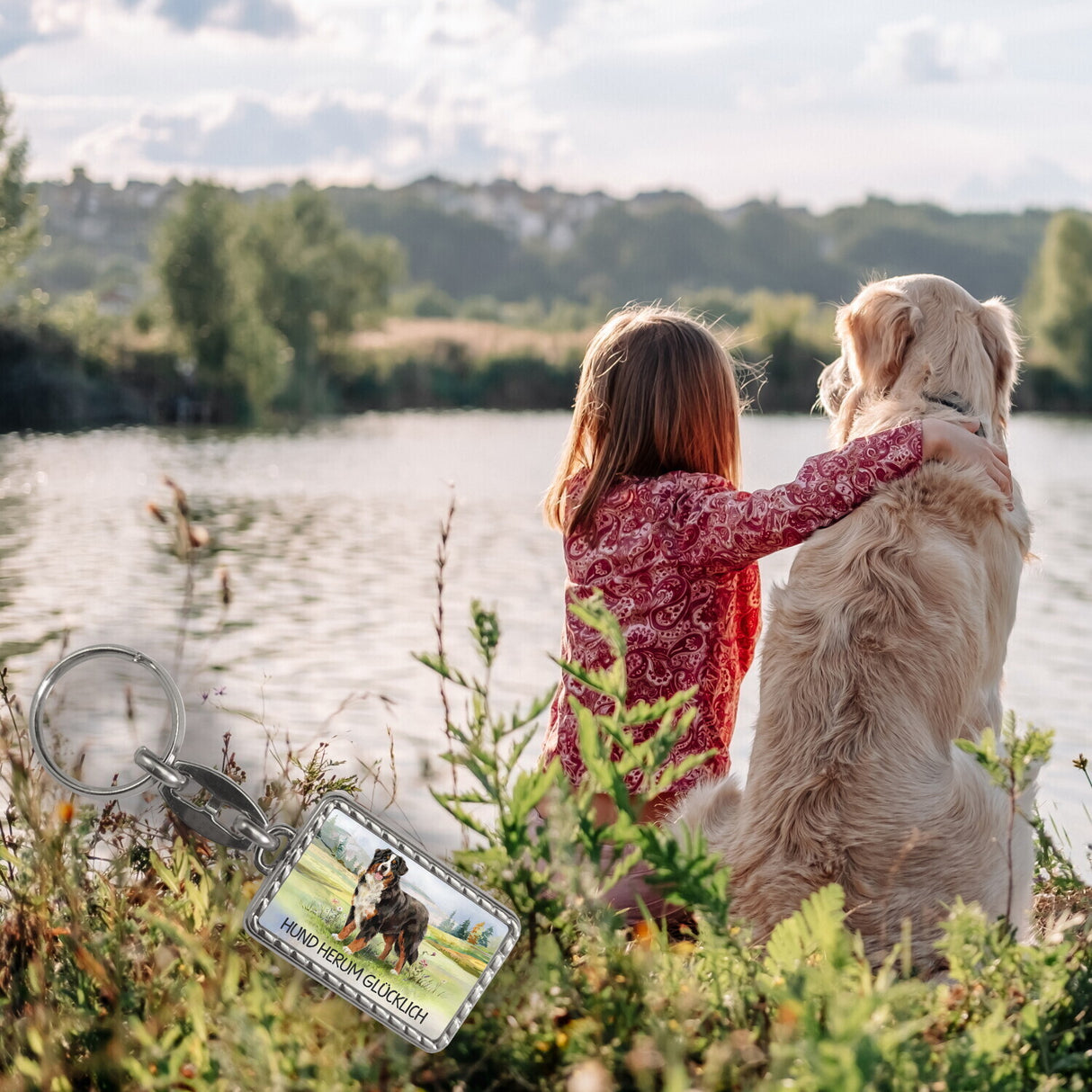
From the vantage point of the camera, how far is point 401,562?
14188mm

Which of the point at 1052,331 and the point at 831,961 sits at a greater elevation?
the point at 1052,331

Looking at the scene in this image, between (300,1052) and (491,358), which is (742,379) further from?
(491,358)

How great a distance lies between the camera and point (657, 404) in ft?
11.4

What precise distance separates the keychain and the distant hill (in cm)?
13158

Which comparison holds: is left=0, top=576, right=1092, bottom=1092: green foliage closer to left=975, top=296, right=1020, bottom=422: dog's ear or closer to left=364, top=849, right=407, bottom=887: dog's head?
left=364, top=849, right=407, bottom=887: dog's head

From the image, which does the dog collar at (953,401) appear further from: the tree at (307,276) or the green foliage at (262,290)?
the tree at (307,276)

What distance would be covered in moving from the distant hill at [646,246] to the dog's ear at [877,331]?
427ft

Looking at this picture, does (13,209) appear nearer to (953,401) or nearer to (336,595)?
(336,595)

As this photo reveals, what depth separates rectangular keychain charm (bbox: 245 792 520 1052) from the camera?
1.68 meters

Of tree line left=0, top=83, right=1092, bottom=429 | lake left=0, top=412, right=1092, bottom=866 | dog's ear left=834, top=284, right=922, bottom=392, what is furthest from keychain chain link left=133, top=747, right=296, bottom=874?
tree line left=0, top=83, right=1092, bottom=429

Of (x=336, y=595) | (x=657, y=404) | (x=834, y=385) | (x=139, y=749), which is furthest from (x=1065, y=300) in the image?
(x=139, y=749)

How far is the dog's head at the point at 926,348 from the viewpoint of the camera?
3.46 metres

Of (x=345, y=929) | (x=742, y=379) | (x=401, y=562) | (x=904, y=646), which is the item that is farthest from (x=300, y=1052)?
(x=401, y=562)

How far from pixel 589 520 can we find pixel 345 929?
6.65 feet
